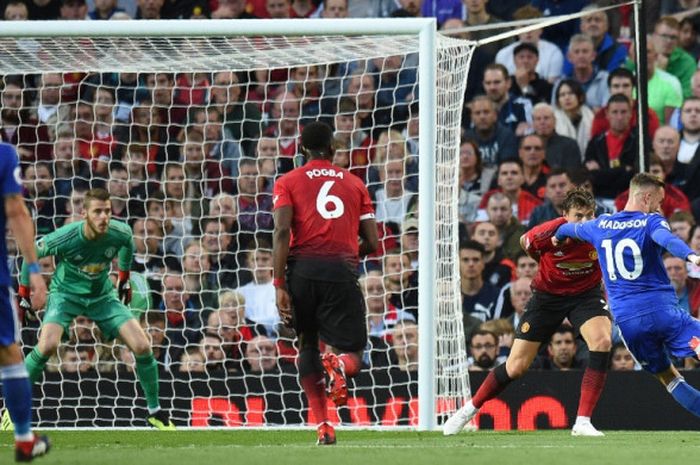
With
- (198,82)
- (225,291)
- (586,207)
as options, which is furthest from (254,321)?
(586,207)

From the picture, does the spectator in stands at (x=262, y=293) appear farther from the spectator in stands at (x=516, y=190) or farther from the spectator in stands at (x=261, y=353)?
the spectator in stands at (x=516, y=190)

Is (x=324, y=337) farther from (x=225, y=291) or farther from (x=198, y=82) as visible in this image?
(x=198, y=82)

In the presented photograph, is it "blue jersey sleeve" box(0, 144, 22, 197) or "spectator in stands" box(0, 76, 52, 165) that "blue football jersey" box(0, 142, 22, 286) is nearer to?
"blue jersey sleeve" box(0, 144, 22, 197)

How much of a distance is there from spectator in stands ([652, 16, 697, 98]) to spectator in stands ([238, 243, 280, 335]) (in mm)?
4273

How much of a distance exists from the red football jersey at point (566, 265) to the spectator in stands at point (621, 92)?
12.3 feet

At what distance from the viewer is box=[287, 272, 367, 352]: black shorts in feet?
→ 26.6

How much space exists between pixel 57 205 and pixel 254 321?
2.38 meters

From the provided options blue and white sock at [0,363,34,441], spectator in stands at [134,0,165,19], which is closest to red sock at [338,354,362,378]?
blue and white sock at [0,363,34,441]

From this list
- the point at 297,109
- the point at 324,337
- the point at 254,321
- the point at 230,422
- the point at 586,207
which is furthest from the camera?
the point at 297,109

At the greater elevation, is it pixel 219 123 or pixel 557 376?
pixel 219 123

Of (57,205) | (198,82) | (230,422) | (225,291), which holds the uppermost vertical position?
(198,82)

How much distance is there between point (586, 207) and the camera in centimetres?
958

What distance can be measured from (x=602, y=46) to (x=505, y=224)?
2.24 meters

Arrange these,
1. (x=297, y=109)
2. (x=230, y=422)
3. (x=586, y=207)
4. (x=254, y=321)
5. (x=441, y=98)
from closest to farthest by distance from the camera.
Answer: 1. (x=586, y=207)
2. (x=441, y=98)
3. (x=230, y=422)
4. (x=254, y=321)
5. (x=297, y=109)
